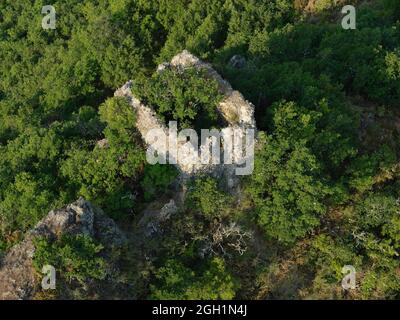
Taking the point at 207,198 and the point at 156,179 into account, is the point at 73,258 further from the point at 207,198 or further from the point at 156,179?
the point at 156,179

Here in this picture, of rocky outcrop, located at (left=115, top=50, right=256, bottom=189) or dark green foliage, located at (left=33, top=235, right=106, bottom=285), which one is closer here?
dark green foliage, located at (left=33, top=235, right=106, bottom=285)

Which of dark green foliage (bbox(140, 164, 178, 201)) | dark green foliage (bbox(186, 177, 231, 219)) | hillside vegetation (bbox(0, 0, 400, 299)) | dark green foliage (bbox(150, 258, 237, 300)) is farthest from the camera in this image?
dark green foliage (bbox(140, 164, 178, 201))

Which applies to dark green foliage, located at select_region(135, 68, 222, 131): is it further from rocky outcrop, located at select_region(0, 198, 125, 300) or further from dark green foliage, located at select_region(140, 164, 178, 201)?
rocky outcrop, located at select_region(0, 198, 125, 300)

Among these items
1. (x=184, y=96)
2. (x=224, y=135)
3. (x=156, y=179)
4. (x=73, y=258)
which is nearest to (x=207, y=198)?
(x=224, y=135)

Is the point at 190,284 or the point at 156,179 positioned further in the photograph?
the point at 156,179

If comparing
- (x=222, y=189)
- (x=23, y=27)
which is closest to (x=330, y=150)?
(x=222, y=189)

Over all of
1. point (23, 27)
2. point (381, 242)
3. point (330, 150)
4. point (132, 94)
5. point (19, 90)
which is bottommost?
point (381, 242)

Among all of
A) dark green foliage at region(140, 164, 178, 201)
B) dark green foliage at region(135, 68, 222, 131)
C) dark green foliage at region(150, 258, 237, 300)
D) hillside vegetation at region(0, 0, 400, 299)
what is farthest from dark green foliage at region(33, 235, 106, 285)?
dark green foliage at region(135, 68, 222, 131)

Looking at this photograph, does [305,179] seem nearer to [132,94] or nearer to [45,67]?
[132,94]
